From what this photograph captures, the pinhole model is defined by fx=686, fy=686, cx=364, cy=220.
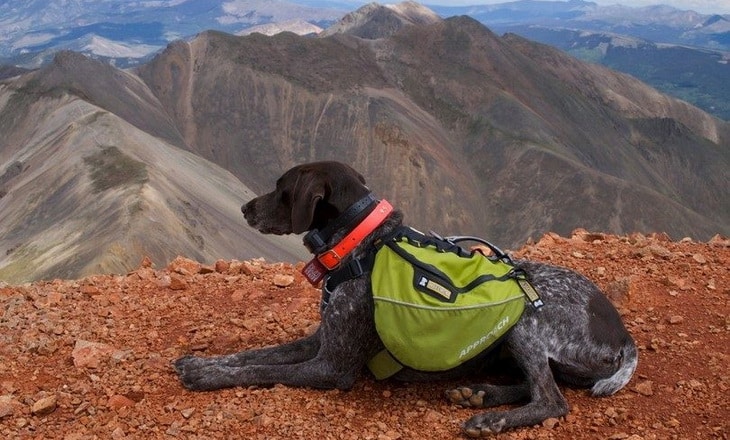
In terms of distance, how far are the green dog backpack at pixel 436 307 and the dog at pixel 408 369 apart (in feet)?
0.57

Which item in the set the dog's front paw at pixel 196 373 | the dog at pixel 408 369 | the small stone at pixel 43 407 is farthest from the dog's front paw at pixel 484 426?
the small stone at pixel 43 407

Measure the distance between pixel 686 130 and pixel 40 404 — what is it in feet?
429

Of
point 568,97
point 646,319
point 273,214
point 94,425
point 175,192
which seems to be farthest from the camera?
point 568,97

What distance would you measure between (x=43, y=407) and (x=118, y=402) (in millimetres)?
Result: 541

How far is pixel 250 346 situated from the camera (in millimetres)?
6633

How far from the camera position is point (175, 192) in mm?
43031

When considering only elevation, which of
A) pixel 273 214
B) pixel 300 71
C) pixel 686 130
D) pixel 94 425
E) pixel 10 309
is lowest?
pixel 686 130

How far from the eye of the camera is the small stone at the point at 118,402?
5324 mm

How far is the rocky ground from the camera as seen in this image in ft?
16.6

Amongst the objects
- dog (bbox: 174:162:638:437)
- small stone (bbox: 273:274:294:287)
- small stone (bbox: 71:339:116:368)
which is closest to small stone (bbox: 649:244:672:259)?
dog (bbox: 174:162:638:437)

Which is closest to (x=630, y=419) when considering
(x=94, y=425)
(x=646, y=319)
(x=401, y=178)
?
(x=646, y=319)

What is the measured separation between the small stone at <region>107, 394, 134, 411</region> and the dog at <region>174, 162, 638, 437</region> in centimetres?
47

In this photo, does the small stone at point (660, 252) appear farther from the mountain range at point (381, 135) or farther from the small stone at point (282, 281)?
the mountain range at point (381, 135)

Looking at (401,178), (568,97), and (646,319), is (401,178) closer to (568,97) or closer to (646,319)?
(568,97)
